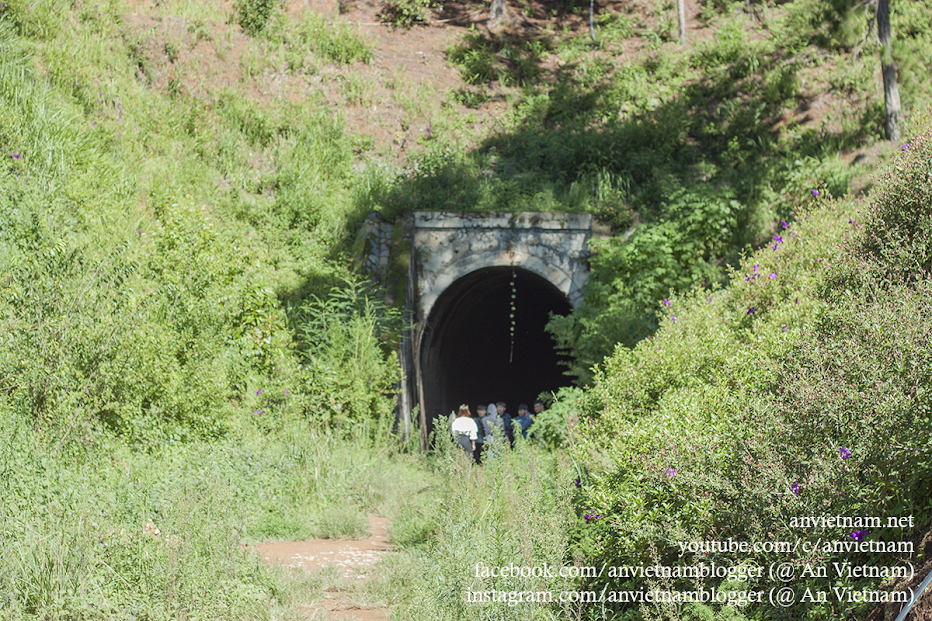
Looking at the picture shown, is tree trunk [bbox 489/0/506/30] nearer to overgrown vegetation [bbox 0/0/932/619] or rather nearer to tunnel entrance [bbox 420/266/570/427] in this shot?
overgrown vegetation [bbox 0/0/932/619]

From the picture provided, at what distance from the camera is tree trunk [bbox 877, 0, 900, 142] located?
1022 centimetres

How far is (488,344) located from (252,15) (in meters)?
8.86

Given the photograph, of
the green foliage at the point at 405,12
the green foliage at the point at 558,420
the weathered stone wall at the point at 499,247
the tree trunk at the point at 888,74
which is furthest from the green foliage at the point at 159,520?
the green foliage at the point at 405,12

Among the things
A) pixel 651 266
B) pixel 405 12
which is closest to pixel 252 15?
pixel 405 12

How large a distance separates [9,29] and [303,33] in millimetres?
6037

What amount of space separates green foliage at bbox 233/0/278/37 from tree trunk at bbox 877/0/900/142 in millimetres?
11820

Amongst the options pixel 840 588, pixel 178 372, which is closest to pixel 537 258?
pixel 178 372

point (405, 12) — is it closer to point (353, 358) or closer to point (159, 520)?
point (353, 358)

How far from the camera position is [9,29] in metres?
11.3

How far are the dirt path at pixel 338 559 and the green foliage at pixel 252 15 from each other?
12.4 m

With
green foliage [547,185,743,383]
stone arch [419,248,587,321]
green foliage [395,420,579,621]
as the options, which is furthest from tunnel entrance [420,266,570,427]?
green foliage [395,420,579,621]

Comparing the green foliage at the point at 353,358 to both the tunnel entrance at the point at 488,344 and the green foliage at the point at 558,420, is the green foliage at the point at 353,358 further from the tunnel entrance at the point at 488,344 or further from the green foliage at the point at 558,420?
the green foliage at the point at 558,420

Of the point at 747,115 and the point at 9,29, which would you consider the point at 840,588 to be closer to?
the point at 747,115

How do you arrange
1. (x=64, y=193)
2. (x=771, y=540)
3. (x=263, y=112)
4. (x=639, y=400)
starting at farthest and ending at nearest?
1. (x=263, y=112)
2. (x=64, y=193)
3. (x=639, y=400)
4. (x=771, y=540)
